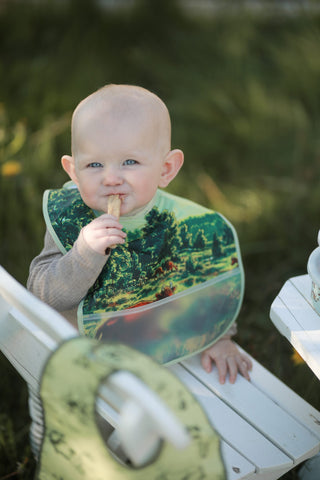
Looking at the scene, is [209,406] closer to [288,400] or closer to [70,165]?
[288,400]

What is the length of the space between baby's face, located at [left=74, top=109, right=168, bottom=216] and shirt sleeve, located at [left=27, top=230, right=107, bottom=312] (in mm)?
116

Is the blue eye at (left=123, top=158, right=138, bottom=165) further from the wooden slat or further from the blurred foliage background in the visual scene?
the blurred foliage background

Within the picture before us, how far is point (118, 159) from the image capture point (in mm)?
1224

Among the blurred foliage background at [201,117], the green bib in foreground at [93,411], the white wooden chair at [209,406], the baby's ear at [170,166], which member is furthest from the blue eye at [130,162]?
the blurred foliage background at [201,117]

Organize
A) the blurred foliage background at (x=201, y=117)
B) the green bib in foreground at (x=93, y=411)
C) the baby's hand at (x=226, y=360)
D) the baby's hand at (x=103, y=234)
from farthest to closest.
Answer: the blurred foliage background at (x=201, y=117) < the baby's hand at (x=226, y=360) < the baby's hand at (x=103, y=234) < the green bib in foreground at (x=93, y=411)

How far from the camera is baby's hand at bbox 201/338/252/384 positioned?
143cm

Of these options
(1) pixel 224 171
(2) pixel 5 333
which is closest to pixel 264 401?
(2) pixel 5 333

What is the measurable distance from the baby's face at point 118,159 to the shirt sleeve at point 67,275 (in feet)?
0.38

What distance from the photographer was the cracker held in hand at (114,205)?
47.8 inches

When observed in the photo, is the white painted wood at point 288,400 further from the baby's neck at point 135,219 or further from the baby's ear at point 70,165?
the baby's ear at point 70,165

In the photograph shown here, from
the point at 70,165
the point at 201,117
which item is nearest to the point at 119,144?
the point at 70,165

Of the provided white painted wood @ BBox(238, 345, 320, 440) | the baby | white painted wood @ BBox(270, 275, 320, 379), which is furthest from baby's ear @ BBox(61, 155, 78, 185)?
white painted wood @ BBox(238, 345, 320, 440)

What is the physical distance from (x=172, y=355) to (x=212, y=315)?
14cm

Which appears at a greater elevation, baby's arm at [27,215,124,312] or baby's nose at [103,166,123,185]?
baby's nose at [103,166,123,185]
